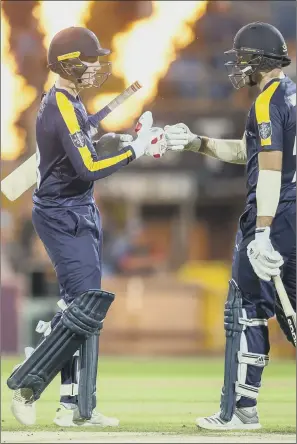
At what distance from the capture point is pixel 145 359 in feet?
51.1

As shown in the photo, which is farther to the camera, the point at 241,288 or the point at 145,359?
the point at 145,359

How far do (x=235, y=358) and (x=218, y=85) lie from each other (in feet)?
61.6

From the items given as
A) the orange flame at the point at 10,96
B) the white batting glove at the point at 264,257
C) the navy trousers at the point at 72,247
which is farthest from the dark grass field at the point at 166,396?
the orange flame at the point at 10,96

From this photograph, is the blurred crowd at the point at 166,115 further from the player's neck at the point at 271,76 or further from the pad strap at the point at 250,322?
the pad strap at the point at 250,322

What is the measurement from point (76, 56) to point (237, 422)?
2284 mm

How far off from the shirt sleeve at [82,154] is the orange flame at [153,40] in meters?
6.64

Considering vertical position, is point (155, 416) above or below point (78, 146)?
below

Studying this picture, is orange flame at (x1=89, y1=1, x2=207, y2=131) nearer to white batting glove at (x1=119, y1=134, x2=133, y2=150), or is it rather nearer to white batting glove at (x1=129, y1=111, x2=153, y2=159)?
white batting glove at (x1=119, y1=134, x2=133, y2=150)

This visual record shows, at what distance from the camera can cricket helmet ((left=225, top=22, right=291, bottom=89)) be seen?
688 cm

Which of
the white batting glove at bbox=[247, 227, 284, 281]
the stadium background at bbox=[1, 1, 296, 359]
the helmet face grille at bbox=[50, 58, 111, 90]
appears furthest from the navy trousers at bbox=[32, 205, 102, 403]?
the stadium background at bbox=[1, 1, 296, 359]

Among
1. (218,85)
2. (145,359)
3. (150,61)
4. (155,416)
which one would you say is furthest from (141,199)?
(155,416)

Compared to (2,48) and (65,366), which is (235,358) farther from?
(2,48)

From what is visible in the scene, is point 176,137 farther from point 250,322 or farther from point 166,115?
point 166,115

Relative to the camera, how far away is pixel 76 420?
6.97m
